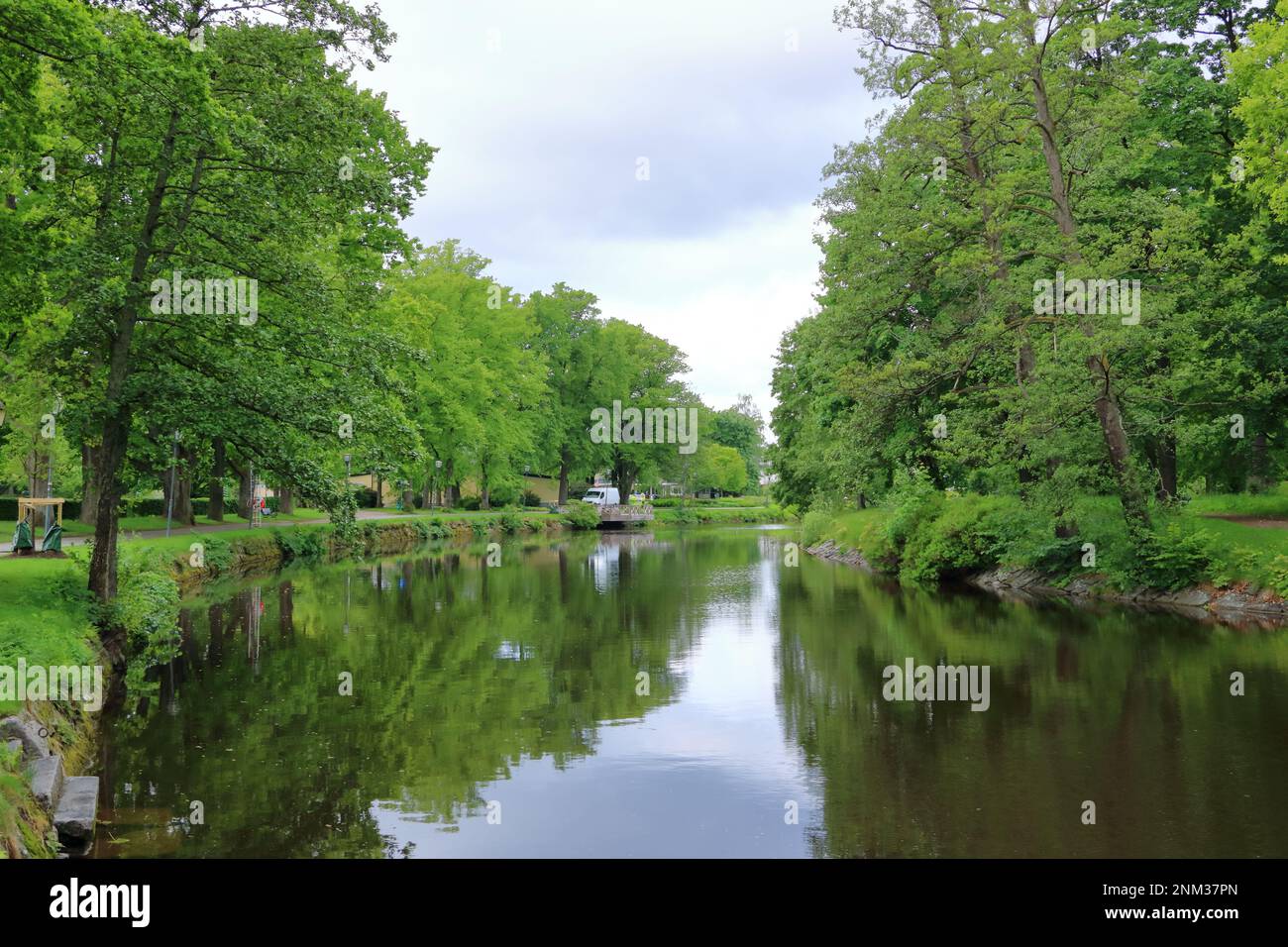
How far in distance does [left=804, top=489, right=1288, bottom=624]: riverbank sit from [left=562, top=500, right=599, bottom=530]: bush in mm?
33504

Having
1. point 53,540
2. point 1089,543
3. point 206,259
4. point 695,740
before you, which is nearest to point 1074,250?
point 1089,543

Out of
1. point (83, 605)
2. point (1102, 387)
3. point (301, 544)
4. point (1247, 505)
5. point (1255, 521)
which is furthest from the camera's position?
point (301, 544)

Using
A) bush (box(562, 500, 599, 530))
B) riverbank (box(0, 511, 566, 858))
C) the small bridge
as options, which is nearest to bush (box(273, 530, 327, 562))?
riverbank (box(0, 511, 566, 858))

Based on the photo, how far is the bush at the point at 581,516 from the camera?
63.4 m

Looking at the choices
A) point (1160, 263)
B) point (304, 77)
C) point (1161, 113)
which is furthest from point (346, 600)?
point (1161, 113)

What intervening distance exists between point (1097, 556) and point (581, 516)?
44.3 meters

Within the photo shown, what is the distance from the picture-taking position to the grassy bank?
19125 millimetres

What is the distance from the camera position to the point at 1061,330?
2036 cm

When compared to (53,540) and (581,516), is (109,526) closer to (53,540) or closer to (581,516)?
(53,540)

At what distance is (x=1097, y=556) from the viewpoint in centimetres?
2181

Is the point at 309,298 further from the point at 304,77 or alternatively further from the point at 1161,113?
the point at 1161,113

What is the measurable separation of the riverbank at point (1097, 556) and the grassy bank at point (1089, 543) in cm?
3

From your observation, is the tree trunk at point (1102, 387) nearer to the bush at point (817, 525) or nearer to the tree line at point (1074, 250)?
the tree line at point (1074, 250)

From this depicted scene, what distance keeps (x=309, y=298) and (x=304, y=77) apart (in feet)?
11.8
